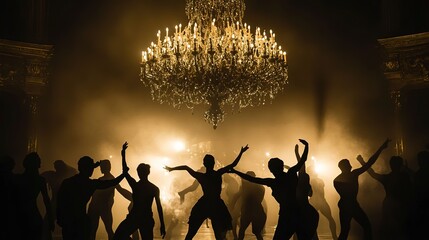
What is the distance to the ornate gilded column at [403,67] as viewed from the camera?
12.2 m

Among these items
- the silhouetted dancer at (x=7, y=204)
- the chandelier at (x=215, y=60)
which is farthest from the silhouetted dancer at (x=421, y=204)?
the silhouetted dancer at (x=7, y=204)

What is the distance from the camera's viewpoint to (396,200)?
8.95 meters

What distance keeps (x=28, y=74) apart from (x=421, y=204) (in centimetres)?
836

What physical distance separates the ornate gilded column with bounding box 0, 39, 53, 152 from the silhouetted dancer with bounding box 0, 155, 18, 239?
5282mm

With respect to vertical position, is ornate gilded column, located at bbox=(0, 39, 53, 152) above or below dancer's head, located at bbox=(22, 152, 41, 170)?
above

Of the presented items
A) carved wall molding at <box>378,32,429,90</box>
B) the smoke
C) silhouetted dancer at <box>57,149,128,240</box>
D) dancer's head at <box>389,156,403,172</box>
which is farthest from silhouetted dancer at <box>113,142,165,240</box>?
carved wall molding at <box>378,32,429,90</box>

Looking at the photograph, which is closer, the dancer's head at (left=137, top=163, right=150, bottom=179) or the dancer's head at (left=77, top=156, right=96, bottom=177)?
the dancer's head at (left=77, top=156, right=96, bottom=177)

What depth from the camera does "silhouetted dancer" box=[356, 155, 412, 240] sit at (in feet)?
29.0

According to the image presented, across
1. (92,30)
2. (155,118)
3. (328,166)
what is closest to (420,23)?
(328,166)

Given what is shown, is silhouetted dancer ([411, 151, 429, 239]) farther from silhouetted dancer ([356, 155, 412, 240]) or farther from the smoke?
the smoke

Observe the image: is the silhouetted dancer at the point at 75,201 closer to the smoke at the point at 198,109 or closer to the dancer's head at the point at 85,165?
the dancer's head at the point at 85,165

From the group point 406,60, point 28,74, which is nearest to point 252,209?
point 406,60

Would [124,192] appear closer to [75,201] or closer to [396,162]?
[75,201]

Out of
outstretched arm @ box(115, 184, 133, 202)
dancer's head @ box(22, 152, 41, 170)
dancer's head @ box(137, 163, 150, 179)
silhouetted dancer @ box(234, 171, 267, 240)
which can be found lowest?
silhouetted dancer @ box(234, 171, 267, 240)
